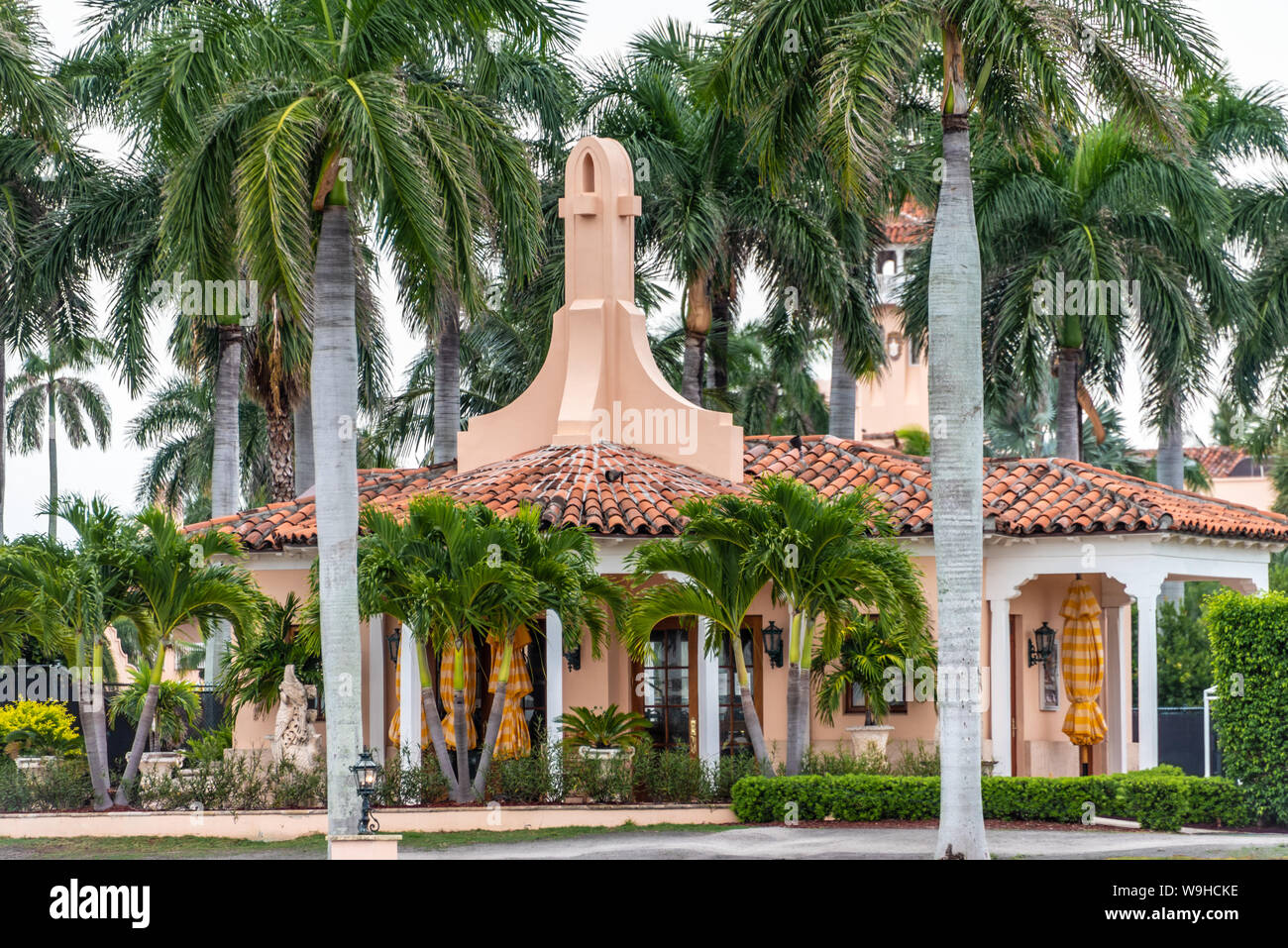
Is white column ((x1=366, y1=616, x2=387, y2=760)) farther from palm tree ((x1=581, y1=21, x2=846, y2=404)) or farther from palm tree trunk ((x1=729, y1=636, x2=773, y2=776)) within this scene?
palm tree ((x1=581, y1=21, x2=846, y2=404))

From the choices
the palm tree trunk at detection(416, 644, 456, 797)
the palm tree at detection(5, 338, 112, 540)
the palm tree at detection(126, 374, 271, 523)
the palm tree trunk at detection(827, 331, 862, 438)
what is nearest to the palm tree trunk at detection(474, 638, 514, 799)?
the palm tree trunk at detection(416, 644, 456, 797)

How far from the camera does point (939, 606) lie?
1545 centimetres

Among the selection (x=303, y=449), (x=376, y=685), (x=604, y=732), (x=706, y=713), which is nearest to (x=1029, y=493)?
(x=706, y=713)

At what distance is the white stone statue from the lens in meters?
20.1

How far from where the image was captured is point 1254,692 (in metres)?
18.2

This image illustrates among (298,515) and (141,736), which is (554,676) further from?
(141,736)

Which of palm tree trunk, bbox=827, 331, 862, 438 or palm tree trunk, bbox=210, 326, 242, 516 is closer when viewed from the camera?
palm tree trunk, bbox=210, 326, 242, 516

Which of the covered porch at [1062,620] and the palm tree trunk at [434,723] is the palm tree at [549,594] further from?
the covered porch at [1062,620]

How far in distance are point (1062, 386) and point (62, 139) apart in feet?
53.4

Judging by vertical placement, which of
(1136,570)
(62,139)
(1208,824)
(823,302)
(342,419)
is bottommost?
(1208,824)

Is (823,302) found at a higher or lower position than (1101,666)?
higher

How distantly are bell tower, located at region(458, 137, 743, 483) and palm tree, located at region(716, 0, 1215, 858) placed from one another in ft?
23.6

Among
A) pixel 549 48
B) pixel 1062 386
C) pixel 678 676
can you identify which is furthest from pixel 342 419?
pixel 1062 386
